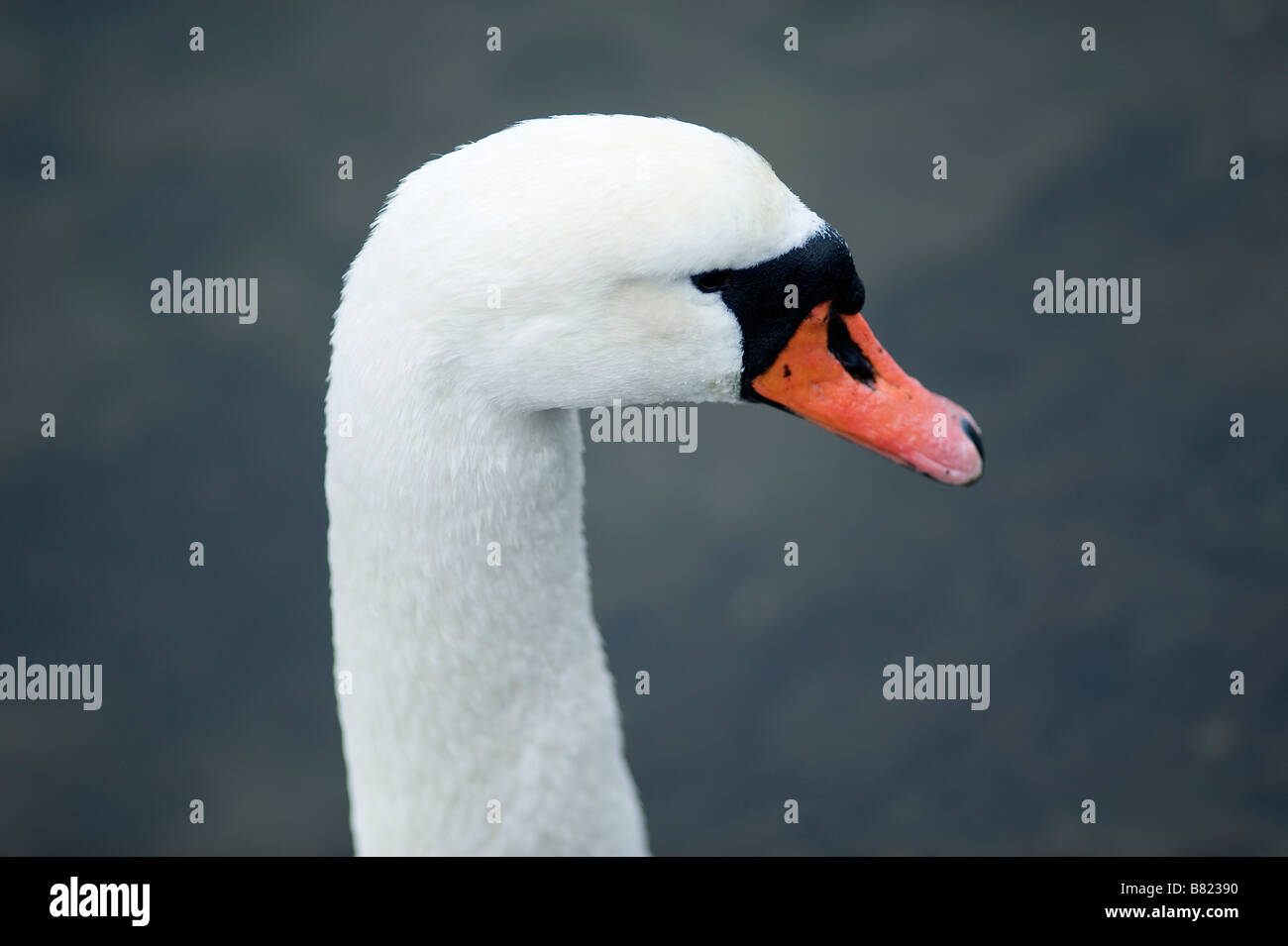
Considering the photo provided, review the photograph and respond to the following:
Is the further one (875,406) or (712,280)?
(875,406)

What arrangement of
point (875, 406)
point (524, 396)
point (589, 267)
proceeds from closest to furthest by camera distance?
point (589, 267) < point (524, 396) < point (875, 406)

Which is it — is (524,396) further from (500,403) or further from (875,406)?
(875,406)

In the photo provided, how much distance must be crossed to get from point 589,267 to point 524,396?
235mm

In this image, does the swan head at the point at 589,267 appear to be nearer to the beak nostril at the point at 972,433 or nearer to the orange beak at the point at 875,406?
the orange beak at the point at 875,406

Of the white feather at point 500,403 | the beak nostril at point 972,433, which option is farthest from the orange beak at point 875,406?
the white feather at point 500,403

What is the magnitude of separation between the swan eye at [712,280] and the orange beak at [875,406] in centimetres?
24

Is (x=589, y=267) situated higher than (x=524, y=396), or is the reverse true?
(x=589, y=267)

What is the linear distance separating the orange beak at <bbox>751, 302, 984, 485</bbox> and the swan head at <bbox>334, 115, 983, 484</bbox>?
9 cm

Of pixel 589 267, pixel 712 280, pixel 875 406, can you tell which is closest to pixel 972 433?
pixel 875 406

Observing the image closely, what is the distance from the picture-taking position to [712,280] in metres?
2.43

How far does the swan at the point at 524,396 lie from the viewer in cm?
229

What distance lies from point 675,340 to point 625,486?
130 inches

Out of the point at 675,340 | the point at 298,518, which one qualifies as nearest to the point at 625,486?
the point at 298,518
